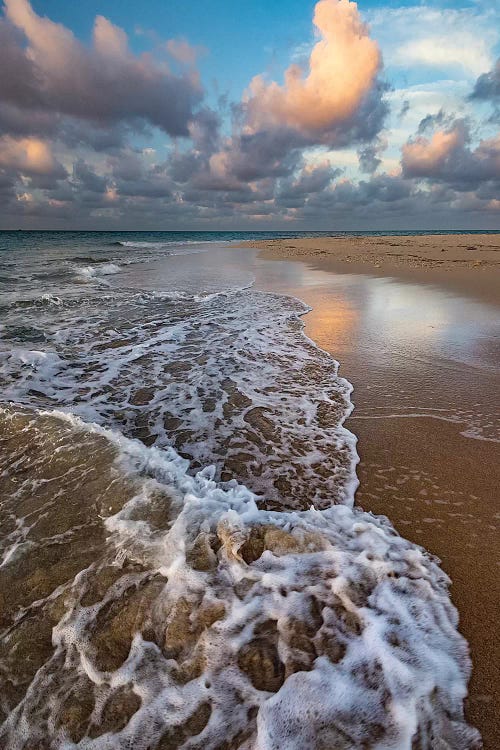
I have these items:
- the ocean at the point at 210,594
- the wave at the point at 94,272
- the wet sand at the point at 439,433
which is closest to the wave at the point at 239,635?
the ocean at the point at 210,594

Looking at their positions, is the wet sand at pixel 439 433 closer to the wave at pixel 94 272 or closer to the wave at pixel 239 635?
the wave at pixel 239 635

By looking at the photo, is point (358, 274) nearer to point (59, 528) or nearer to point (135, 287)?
point (135, 287)

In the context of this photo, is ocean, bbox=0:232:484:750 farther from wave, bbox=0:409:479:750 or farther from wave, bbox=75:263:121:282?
wave, bbox=75:263:121:282

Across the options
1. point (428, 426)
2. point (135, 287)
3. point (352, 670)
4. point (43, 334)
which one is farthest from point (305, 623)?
point (135, 287)

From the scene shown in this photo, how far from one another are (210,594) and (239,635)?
0.31 meters

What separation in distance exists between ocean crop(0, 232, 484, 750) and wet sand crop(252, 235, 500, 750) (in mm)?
135

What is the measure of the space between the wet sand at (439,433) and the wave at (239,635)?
0.49ft

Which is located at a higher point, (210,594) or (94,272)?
(210,594)

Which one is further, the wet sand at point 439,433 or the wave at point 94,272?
the wave at point 94,272

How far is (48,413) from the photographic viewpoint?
15.9 feet

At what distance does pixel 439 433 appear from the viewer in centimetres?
433

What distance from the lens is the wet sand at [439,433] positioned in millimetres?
2443

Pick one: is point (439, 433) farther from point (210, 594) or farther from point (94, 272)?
point (94, 272)

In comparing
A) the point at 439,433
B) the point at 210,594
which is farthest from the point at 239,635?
the point at 439,433
